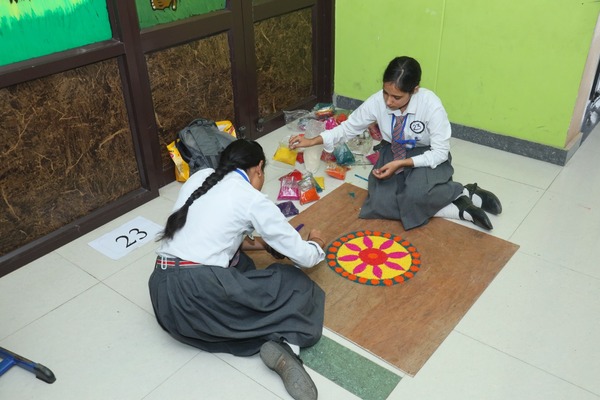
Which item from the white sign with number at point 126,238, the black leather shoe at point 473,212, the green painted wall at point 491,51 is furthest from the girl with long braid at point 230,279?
the green painted wall at point 491,51

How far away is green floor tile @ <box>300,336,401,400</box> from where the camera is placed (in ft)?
6.37

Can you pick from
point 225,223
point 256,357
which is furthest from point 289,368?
point 225,223

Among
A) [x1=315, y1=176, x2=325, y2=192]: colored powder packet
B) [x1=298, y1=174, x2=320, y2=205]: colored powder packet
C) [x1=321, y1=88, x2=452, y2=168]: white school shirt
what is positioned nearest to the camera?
[x1=321, y1=88, x2=452, y2=168]: white school shirt

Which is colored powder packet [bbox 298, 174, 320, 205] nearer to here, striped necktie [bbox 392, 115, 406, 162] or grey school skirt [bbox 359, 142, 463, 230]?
grey school skirt [bbox 359, 142, 463, 230]

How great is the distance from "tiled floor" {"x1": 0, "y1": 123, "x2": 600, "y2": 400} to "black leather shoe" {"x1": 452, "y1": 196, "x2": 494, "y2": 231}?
78 mm

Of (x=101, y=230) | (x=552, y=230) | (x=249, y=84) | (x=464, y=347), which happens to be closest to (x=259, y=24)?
(x=249, y=84)

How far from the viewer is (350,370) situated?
202 centimetres

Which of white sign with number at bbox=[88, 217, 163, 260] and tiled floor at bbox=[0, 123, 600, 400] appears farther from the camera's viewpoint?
white sign with number at bbox=[88, 217, 163, 260]

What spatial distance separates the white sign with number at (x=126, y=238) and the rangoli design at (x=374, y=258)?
95 centimetres

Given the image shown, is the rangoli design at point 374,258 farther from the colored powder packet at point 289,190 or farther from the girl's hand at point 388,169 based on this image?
the colored powder packet at point 289,190

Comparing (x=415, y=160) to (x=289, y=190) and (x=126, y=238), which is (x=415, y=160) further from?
(x=126, y=238)

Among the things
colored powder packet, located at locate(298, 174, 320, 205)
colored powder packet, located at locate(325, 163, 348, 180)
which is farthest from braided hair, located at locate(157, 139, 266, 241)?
colored powder packet, located at locate(325, 163, 348, 180)

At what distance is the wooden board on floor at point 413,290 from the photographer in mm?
2145

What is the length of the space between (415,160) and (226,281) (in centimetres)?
127
